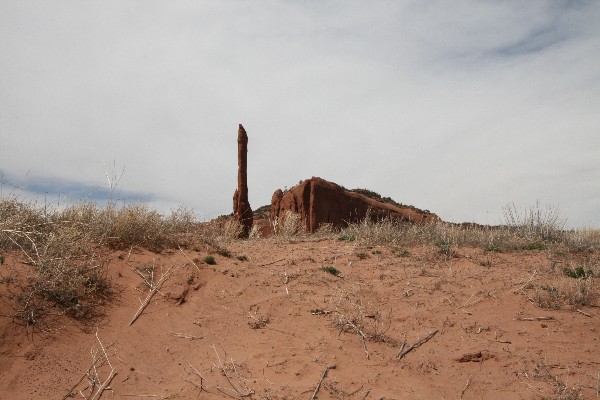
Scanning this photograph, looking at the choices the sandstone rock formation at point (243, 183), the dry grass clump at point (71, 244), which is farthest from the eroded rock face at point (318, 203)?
the dry grass clump at point (71, 244)

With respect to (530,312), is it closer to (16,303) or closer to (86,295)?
(86,295)

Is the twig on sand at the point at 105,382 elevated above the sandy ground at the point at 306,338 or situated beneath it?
situated beneath

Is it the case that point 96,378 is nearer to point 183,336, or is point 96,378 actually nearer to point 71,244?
point 183,336

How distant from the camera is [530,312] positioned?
585 cm

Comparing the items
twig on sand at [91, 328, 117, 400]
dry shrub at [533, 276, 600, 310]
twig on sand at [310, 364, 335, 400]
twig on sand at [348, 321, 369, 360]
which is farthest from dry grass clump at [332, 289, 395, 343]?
twig on sand at [91, 328, 117, 400]

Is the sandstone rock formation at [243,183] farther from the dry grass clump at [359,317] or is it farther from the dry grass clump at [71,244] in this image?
the dry grass clump at [359,317]

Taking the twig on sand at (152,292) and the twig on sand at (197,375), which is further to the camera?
the twig on sand at (152,292)

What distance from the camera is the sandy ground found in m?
4.38

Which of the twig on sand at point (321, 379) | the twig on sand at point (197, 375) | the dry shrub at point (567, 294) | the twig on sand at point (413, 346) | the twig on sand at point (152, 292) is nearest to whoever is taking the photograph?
the twig on sand at point (321, 379)

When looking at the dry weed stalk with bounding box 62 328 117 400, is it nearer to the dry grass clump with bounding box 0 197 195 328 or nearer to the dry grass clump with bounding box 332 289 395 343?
the dry grass clump with bounding box 0 197 195 328

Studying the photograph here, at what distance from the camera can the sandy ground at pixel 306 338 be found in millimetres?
4383

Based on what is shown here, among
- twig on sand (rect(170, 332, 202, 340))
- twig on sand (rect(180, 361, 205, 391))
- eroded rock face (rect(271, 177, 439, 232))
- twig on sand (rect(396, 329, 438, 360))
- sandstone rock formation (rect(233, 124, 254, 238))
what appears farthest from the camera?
eroded rock face (rect(271, 177, 439, 232))

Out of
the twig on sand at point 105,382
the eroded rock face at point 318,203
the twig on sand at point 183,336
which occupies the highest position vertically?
the eroded rock face at point 318,203

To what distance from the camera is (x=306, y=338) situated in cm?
527
